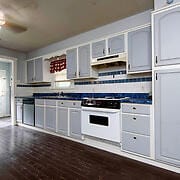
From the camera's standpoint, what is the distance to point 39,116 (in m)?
4.82

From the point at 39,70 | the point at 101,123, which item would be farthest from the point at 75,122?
the point at 39,70

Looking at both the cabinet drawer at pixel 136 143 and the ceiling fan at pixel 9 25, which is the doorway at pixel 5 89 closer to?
the ceiling fan at pixel 9 25

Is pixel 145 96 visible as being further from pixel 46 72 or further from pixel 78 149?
pixel 46 72

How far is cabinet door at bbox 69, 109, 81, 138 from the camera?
145 inches

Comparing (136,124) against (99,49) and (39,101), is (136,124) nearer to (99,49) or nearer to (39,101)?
(99,49)

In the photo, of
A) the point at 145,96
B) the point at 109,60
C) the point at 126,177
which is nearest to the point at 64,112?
the point at 109,60

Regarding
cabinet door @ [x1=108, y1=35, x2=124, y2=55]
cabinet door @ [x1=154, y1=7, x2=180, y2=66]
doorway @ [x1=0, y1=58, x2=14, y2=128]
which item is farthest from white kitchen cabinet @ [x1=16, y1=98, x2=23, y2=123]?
cabinet door @ [x1=154, y1=7, x2=180, y2=66]

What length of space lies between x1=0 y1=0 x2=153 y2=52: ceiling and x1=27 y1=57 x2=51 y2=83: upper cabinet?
1.03m

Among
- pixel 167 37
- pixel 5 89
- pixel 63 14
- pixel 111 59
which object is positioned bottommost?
pixel 5 89

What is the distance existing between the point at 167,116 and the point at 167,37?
3.56 feet

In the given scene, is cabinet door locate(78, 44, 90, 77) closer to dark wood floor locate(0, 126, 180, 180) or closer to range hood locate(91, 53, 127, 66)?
range hood locate(91, 53, 127, 66)

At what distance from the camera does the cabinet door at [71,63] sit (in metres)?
4.21

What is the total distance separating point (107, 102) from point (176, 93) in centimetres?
119

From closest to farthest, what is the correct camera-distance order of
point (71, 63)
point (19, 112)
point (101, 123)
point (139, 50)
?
point (139, 50), point (101, 123), point (71, 63), point (19, 112)
